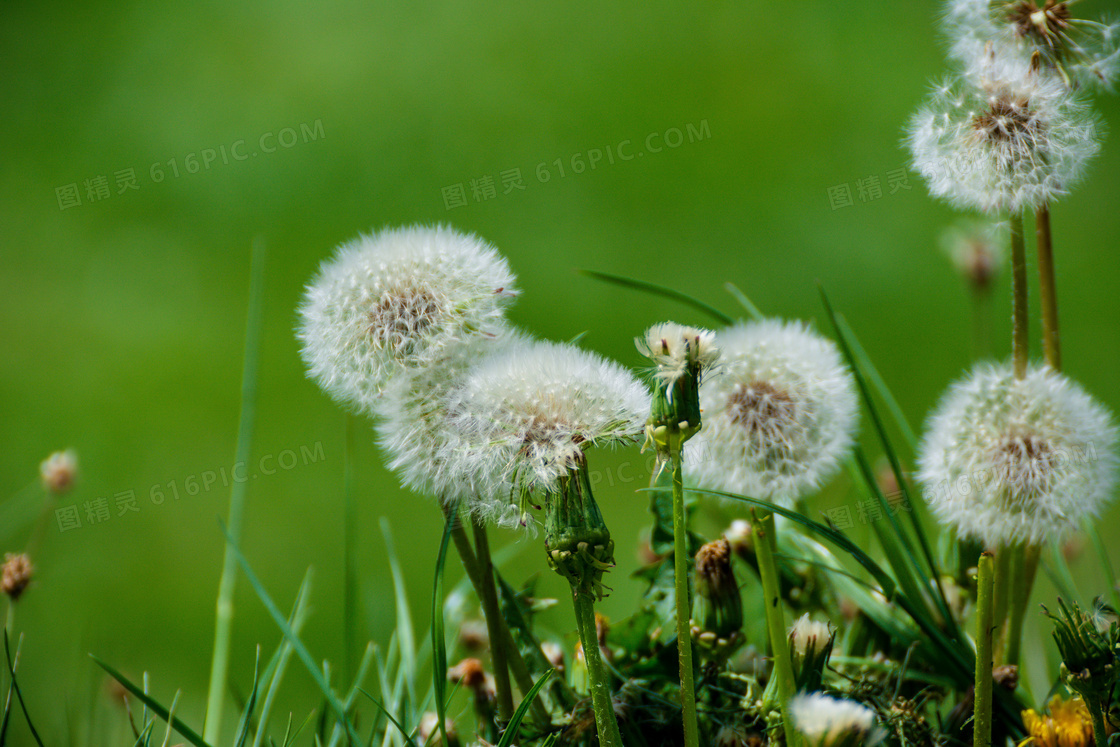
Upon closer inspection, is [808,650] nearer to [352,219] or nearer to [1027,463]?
[1027,463]

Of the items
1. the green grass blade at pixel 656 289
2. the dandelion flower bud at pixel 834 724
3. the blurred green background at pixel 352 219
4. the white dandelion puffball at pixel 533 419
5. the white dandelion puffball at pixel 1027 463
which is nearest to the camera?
the dandelion flower bud at pixel 834 724

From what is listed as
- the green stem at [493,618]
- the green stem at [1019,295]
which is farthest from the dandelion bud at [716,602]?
the green stem at [1019,295]

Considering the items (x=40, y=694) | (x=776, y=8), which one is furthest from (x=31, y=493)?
(x=776, y=8)

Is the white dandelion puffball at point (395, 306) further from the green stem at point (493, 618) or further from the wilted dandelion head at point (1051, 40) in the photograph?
the wilted dandelion head at point (1051, 40)

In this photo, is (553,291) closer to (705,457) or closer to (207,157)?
(207,157)

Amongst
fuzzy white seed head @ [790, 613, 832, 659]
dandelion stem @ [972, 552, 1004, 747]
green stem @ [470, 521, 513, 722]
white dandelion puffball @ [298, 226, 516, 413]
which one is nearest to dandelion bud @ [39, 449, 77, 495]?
white dandelion puffball @ [298, 226, 516, 413]

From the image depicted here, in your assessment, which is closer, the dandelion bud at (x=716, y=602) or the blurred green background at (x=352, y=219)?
the dandelion bud at (x=716, y=602)

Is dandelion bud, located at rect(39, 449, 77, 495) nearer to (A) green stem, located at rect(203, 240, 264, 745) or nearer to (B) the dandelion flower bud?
(A) green stem, located at rect(203, 240, 264, 745)

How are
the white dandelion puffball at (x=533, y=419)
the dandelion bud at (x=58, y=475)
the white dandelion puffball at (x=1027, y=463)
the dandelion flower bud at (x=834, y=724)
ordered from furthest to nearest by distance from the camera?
the dandelion bud at (x=58, y=475) < the white dandelion puffball at (x=1027, y=463) < the white dandelion puffball at (x=533, y=419) < the dandelion flower bud at (x=834, y=724)
